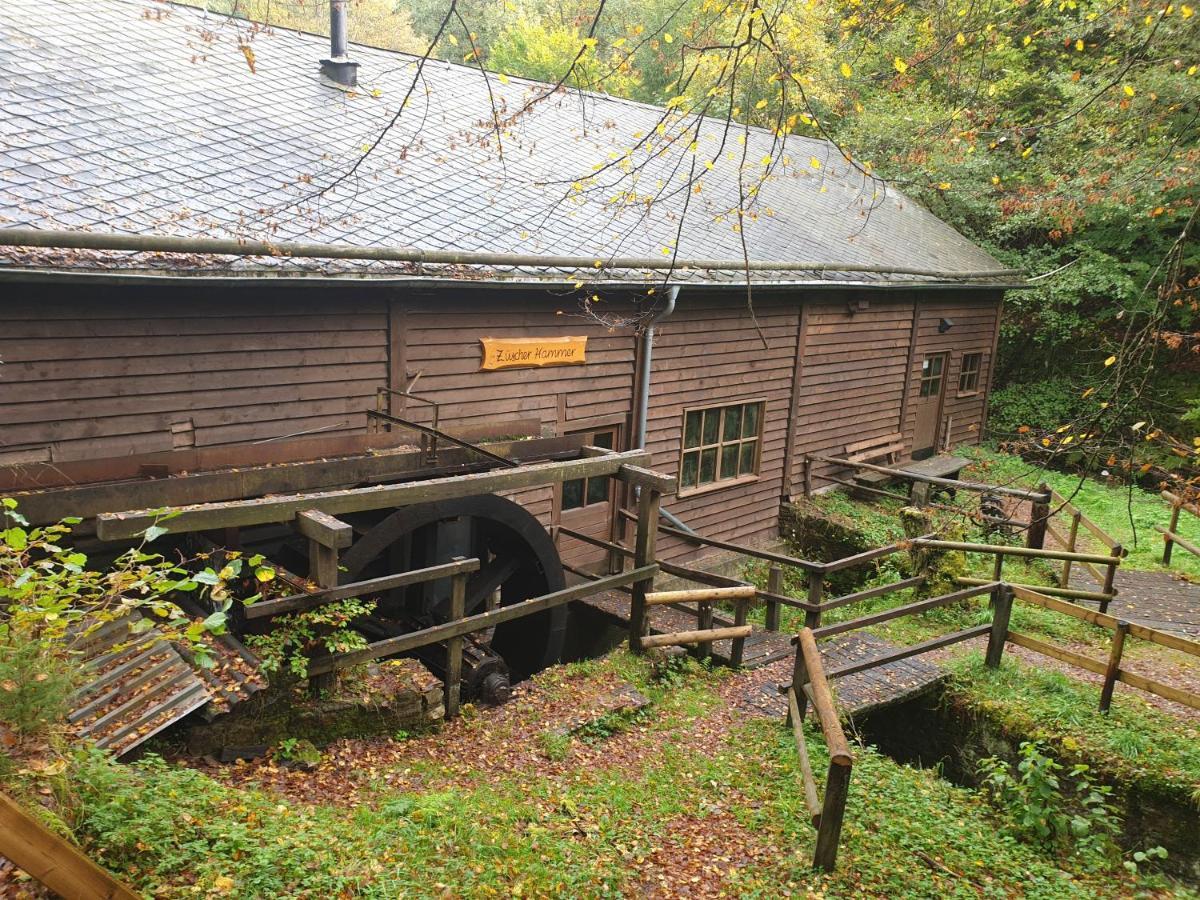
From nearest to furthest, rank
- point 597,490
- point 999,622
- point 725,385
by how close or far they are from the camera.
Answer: point 999,622 → point 597,490 → point 725,385

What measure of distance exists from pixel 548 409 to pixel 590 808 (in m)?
4.56

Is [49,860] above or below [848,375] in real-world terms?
below

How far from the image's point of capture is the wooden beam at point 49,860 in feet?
7.73

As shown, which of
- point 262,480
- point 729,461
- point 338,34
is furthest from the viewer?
point 729,461

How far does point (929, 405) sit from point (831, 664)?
9235 millimetres

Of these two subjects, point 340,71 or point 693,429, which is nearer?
point 340,71

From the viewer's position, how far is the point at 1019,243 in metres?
19.9

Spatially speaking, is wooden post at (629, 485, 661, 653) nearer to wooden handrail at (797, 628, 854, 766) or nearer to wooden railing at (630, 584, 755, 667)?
wooden railing at (630, 584, 755, 667)

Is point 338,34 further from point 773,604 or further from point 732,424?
point 773,604

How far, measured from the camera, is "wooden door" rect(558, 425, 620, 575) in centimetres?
929

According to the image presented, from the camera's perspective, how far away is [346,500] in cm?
538

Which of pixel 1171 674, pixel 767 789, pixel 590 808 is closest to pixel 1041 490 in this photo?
pixel 1171 674

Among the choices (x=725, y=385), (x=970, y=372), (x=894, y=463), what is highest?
(x=725, y=385)

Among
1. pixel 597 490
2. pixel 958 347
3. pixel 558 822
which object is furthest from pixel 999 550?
pixel 958 347
